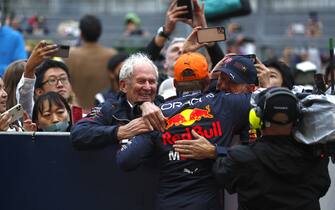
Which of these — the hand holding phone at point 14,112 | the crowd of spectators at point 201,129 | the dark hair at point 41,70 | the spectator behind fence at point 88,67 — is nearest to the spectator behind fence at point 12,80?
the dark hair at point 41,70

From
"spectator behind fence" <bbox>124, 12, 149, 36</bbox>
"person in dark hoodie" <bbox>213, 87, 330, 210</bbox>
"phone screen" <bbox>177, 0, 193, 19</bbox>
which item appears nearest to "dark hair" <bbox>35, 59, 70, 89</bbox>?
"phone screen" <bbox>177, 0, 193, 19</bbox>

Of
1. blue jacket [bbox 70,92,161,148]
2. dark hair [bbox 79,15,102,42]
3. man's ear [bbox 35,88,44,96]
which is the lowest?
blue jacket [bbox 70,92,161,148]

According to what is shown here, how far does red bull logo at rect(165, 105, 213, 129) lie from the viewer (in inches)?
229

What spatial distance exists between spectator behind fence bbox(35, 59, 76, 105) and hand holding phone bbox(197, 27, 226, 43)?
1801mm

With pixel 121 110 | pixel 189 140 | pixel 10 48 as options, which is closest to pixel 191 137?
pixel 189 140

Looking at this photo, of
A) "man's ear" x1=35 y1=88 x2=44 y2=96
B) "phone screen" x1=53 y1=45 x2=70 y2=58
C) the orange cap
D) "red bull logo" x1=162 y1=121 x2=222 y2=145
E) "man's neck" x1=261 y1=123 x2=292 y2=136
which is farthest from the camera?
"man's ear" x1=35 y1=88 x2=44 y2=96

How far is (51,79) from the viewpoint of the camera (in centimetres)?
818

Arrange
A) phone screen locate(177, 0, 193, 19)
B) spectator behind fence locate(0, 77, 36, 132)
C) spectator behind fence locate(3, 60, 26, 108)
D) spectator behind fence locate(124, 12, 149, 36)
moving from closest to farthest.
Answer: spectator behind fence locate(0, 77, 36, 132) < phone screen locate(177, 0, 193, 19) < spectator behind fence locate(3, 60, 26, 108) < spectator behind fence locate(124, 12, 149, 36)

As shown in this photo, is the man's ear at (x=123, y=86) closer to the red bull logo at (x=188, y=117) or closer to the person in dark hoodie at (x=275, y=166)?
the red bull logo at (x=188, y=117)

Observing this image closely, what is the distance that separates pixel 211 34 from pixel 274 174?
5.72 feet

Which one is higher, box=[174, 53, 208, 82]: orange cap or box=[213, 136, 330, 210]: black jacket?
Result: box=[174, 53, 208, 82]: orange cap

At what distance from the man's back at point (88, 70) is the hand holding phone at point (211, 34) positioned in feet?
15.0

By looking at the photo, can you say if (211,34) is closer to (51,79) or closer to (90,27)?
(51,79)

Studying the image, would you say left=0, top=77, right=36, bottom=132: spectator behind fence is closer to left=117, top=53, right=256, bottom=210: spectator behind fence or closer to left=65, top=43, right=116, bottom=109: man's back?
left=117, top=53, right=256, bottom=210: spectator behind fence
